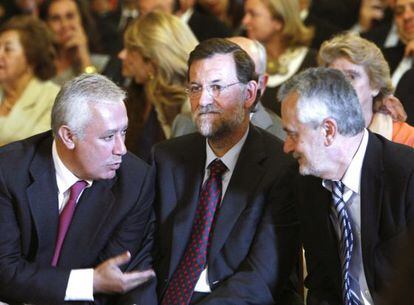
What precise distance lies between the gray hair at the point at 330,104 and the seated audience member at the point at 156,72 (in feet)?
4.33

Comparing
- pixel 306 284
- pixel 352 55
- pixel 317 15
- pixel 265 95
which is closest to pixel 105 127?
pixel 306 284

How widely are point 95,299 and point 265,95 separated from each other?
6.00 ft

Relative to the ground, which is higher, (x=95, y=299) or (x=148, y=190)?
(x=148, y=190)

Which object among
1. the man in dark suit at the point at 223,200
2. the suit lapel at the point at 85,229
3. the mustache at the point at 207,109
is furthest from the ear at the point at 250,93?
the suit lapel at the point at 85,229

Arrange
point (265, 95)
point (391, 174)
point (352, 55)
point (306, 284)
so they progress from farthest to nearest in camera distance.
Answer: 1. point (265, 95)
2. point (352, 55)
3. point (306, 284)
4. point (391, 174)

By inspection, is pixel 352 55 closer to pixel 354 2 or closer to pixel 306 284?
pixel 306 284

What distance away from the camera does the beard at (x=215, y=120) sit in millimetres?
2840

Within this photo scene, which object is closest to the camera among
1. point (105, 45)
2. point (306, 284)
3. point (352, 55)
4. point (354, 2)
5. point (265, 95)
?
point (306, 284)

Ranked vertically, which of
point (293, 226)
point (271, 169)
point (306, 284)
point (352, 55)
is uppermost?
point (352, 55)

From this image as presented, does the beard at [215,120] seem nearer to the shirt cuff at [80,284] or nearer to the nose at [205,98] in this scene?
the nose at [205,98]

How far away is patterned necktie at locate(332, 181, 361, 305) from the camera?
98.3 inches

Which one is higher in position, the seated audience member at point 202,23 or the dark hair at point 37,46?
the dark hair at point 37,46

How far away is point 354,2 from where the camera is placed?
573 cm

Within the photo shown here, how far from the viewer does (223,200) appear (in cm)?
278
